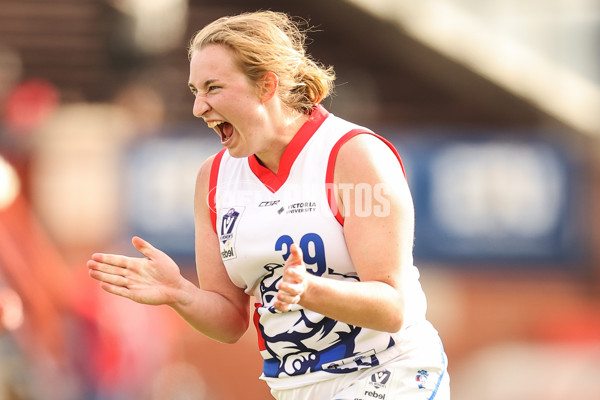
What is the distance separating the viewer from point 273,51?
3416 millimetres

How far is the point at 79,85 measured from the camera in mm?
10969

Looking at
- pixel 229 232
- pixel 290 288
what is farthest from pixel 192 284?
pixel 290 288

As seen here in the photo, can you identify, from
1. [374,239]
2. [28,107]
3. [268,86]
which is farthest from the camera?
[28,107]

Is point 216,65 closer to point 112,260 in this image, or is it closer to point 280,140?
point 280,140

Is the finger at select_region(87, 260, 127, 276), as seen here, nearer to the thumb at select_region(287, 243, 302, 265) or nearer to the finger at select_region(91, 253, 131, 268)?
the finger at select_region(91, 253, 131, 268)

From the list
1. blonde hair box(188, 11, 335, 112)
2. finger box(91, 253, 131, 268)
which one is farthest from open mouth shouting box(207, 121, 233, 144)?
finger box(91, 253, 131, 268)

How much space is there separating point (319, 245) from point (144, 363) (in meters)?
5.59

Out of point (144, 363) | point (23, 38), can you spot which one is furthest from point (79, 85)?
point (144, 363)

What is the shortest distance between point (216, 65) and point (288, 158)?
39 centimetres

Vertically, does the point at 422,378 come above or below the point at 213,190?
below

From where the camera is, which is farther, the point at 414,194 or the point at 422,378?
the point at 414,194

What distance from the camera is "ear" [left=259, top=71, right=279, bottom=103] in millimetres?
3408

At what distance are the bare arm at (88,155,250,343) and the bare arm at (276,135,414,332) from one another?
606 millimetres

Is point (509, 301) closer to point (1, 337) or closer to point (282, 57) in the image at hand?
point (1, 337)
